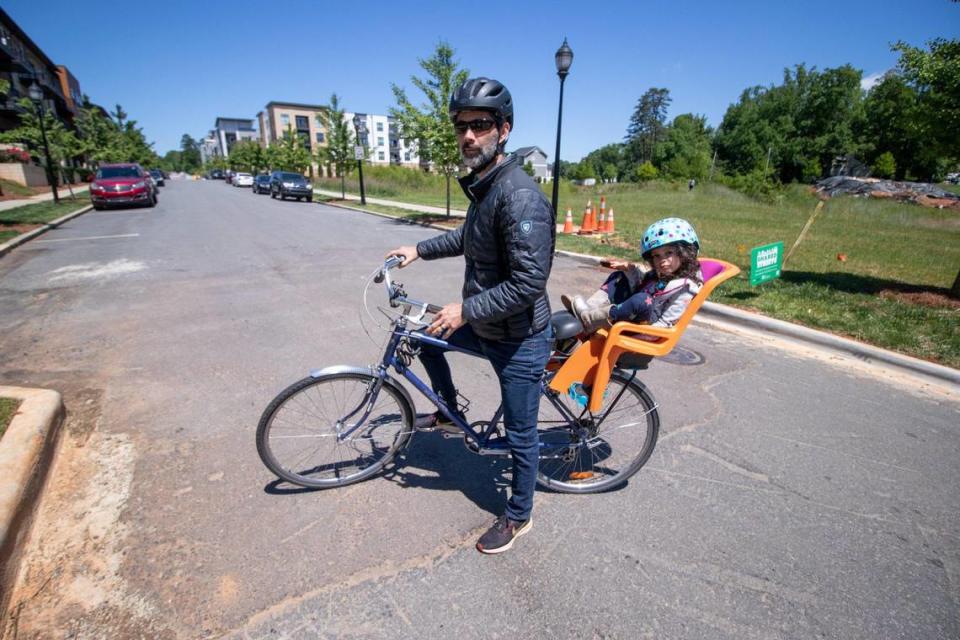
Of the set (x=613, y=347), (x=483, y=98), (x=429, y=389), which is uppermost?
(x=483, y=98)

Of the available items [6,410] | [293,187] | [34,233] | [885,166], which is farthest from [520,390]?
[885,166]

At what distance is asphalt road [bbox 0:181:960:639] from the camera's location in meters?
2.08

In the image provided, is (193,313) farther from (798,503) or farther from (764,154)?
(764,154)

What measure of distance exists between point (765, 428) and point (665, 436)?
0.84 m

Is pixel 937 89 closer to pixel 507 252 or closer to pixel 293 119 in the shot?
pixel 507 252

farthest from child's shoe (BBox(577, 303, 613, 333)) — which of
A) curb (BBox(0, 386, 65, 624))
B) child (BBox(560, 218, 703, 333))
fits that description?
curb (BBox(0, 386, 65, 624))

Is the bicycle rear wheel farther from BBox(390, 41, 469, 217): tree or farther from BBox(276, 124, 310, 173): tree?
BBox(276, 124, 310, 173): tree

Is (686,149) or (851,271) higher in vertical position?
(686,149)

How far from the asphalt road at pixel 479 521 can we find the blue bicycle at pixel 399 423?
→ 0.15m

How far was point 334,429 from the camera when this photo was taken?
9.52ft

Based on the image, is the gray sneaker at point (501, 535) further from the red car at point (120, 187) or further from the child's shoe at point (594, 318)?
the red car at point (120, 187)

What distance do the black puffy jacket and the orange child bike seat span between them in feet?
1.44

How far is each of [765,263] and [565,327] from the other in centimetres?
565

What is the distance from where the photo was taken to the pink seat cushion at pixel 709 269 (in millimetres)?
2762
